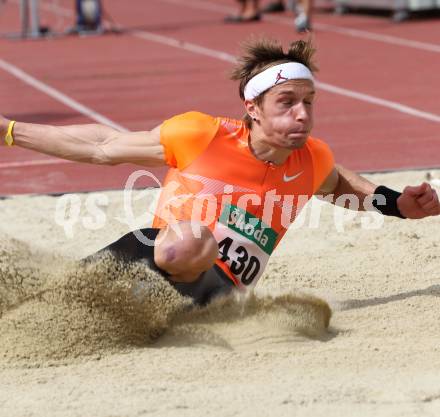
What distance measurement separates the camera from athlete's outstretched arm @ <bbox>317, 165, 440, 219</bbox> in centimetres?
452

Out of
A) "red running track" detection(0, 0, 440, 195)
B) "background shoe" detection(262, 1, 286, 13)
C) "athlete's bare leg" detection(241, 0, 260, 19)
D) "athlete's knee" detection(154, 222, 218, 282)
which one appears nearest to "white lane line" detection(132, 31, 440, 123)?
"red running track" detection(0, 0, 440, 195)

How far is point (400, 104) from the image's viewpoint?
1013cm

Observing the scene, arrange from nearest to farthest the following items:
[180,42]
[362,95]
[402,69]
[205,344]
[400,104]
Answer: [205,344] → [400,104] → [362,95] → [402,69] → [180,42]

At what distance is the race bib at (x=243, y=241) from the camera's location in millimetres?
4445

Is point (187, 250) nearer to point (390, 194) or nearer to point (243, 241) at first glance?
point (243, 241)

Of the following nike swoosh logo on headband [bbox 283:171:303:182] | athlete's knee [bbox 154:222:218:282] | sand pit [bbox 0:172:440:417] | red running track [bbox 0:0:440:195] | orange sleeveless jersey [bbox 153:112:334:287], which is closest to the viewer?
sand pit [bbox 0:172:440:417]

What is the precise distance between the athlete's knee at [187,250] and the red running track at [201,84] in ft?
11.0

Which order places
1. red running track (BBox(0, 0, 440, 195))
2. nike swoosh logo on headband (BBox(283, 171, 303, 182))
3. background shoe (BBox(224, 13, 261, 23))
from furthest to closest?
1. background shoe (BBox(224, 13, 261, 23))
2. red running track (BBox(0, 0, 440, 195))
3. nike swoosh logo on headband (BBox(283, 171, 303, 182))

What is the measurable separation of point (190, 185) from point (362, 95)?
660 cm

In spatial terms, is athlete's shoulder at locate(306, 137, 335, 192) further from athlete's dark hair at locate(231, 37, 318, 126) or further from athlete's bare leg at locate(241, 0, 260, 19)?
athlete's bare leg at locate(241, 0, 260, 19)

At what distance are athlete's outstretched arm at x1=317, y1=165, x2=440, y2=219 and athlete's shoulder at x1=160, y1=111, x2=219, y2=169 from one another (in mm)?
647

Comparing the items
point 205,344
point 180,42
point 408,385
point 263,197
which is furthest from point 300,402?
point 180,42

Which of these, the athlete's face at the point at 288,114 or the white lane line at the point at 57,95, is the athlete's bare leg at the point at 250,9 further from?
the athlete's face at the point at 288,114

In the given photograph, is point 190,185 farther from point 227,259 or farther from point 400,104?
point 400,104
